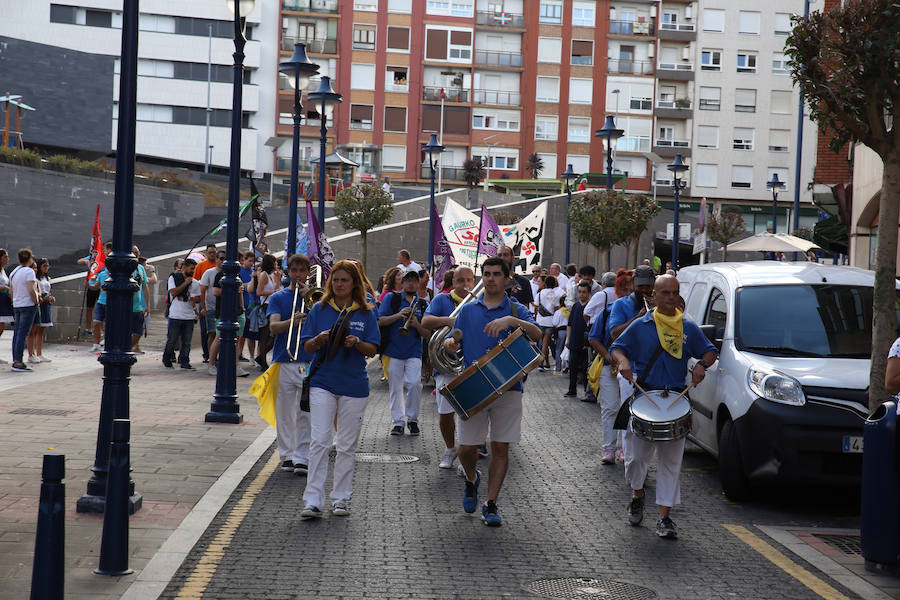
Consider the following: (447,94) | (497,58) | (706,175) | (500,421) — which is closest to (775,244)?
(500,421)

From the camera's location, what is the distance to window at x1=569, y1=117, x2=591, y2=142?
73250 mm

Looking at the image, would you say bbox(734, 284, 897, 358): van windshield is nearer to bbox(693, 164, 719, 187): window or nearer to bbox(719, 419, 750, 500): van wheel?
bbox(719, 419, 750, 500): van wheel

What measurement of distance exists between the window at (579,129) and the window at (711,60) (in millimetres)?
8042

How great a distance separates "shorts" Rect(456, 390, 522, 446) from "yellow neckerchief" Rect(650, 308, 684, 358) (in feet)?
3.58

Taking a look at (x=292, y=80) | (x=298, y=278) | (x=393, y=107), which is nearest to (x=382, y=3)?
(x=393, y=107)

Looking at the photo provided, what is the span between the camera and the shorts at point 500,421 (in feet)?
26.6

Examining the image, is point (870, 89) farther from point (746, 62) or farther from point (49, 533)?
point (746, 62)

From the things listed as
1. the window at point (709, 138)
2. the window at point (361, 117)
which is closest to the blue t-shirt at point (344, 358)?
the window at point (361, 117)

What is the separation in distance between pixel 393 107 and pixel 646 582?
67386 millimetres

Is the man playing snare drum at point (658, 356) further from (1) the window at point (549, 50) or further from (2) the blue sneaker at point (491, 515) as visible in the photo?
(1) the window at point (549, 50)

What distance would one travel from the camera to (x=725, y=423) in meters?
9.30

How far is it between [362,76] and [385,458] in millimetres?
63702

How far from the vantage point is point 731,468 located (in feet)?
29.6

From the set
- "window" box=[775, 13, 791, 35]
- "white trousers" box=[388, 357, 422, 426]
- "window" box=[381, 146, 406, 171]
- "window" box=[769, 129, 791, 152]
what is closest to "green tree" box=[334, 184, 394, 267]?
"white trousers" box=[388, 357, 422, 426]
